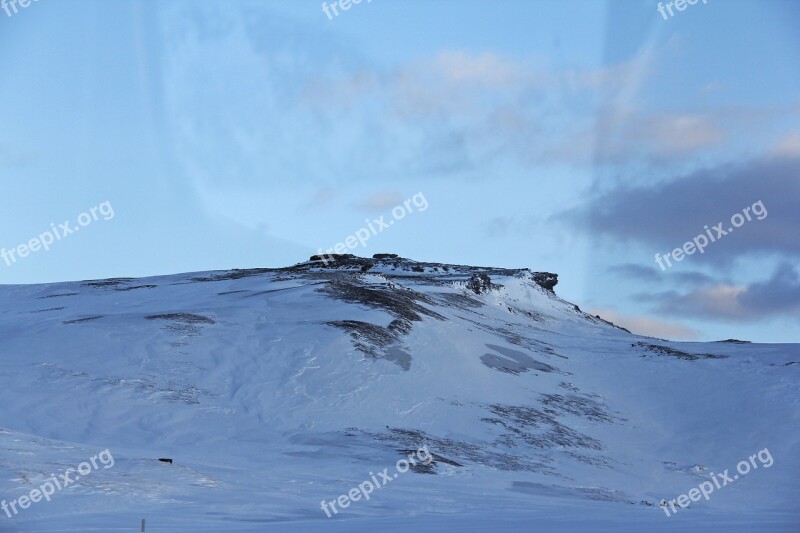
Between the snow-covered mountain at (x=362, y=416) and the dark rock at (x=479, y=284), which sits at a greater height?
the dark rock at (x=479, y=284)

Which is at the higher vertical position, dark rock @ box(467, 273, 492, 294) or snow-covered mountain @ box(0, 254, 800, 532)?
dark rock @ box(467, 273, 492, 294)

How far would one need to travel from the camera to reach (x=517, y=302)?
78812 millimetres

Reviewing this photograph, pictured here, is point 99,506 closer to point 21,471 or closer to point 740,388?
point 21,471

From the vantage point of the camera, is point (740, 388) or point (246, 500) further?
point (740, 388)

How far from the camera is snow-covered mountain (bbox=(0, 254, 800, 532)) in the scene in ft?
88.8

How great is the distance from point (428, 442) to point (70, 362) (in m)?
16.7

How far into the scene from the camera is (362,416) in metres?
42.1

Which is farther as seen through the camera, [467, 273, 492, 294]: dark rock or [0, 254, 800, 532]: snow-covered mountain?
[467, 273, 492, 294]: dark rock

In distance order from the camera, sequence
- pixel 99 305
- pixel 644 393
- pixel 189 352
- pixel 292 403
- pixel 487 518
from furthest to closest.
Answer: pixel 99 305 → pixel 644 393 → pixel 189 352 → pixel 292 403 → pixel 487 518

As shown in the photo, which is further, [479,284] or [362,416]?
[479,284]

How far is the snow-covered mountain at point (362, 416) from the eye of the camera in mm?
27078

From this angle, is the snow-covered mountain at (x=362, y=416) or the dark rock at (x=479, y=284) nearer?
the snow-covered mountain at (x=362, y=416)

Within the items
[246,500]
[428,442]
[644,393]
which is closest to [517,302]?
Result: [644,393]

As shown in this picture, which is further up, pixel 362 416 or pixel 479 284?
pixel 479 284
